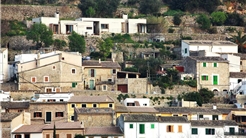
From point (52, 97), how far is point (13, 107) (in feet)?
9.80

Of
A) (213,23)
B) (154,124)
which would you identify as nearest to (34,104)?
(154,124)

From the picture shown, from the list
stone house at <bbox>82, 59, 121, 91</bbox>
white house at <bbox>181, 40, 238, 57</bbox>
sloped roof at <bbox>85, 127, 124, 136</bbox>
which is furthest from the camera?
white house at <bbox>181, 40, 238, 57</bbox>

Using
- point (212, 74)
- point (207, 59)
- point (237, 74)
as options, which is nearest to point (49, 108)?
point (212, 74)

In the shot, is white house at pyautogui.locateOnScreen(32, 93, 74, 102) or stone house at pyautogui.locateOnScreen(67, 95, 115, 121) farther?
white house at pyautogui.locateOnScreen(32, 93, 74, 102)

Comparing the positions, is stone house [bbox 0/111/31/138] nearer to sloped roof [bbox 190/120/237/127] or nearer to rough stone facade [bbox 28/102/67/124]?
rough stone facade [bbox 28/102/67/124]

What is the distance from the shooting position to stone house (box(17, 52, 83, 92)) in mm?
74750

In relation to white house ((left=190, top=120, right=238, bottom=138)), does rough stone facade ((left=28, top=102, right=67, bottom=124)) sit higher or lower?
higher

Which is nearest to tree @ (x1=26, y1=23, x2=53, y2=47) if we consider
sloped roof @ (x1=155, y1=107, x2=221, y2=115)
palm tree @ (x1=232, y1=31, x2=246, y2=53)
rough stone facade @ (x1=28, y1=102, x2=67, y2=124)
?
rough stone facade @ (x1=28, y1=102, x2=67, y2=124)

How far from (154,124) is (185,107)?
22.0 ft

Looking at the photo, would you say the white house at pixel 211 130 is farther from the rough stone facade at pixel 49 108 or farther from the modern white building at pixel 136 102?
the rough stone facade at pixel 49 108

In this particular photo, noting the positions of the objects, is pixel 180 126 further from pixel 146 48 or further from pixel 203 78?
pixel 146 48

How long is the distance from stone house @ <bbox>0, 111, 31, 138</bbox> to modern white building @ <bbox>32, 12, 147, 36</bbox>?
75.2ft

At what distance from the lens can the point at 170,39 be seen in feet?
292

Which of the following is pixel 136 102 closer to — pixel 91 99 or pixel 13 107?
pixel 91 99
